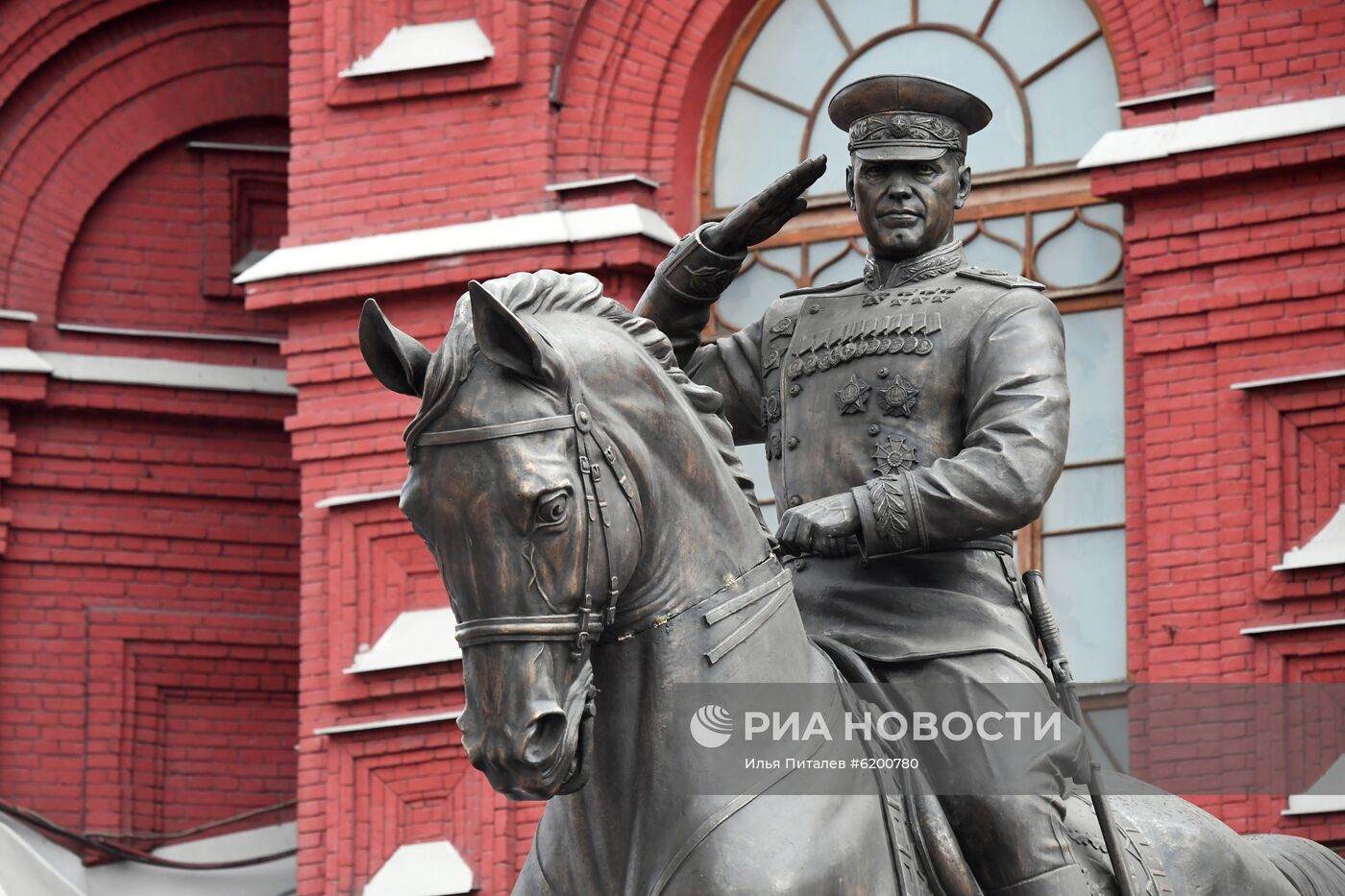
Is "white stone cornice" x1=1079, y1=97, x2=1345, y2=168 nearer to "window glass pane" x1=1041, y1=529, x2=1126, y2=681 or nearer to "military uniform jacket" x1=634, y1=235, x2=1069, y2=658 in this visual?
"window glass pane" x1=1041, y1=529, x2=1126, y2=681

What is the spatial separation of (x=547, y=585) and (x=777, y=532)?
895mm

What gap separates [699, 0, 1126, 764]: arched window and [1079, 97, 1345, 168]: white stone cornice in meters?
0.70

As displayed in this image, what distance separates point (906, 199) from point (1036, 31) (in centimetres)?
860

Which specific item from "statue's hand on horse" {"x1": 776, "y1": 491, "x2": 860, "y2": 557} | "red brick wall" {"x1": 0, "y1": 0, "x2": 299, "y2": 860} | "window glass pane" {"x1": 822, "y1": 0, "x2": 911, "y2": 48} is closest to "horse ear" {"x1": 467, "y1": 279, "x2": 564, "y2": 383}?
"statue's hand on horse" {"x1": 776, "y1": 491, "x2": 860, "y2": 557}

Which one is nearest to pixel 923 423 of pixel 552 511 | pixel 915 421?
pixel 915 421

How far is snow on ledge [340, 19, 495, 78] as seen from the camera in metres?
15.0

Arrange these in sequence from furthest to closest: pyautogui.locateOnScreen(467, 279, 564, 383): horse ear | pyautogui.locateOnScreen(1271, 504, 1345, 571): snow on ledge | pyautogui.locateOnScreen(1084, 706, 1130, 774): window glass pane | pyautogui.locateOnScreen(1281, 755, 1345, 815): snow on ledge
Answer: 1. pyautogui.locateOnScreen(1084, 706, 1130, 774): window glass pane
2. pyautogui.locateOnScreen(1271, 504, 1345, 571): snow on ledge
3. pyautogui.locateOnScreen(1281, 755, 1345, 815): snow on ledge
4. pyautogui.locateOnScreen(467, 279, 564, 383): horse ear

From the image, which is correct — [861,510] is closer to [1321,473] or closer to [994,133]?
[1321,473]

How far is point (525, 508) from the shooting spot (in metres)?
4.75

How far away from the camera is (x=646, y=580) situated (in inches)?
198

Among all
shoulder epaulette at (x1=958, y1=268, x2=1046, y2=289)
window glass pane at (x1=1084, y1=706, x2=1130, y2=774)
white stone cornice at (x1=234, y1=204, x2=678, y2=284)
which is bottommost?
window glass pane at (x1=1084, y1=706, x2=1130, y2=774)

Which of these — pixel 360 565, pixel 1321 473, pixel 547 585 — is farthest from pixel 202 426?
pixel 547 585

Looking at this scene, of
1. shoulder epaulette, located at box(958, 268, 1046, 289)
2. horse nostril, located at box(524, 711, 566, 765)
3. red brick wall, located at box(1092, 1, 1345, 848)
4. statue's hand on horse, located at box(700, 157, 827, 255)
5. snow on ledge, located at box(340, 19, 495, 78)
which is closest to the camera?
horse nostril, located at box(524, 711, 566, 765)

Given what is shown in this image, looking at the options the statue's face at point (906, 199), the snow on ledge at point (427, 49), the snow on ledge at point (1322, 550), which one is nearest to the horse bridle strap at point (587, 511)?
the statue's face at point (906, 199)
